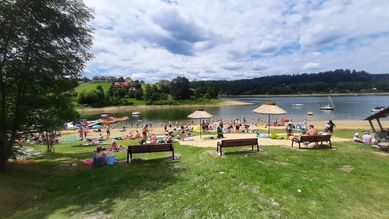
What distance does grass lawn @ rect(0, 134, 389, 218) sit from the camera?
8750mm

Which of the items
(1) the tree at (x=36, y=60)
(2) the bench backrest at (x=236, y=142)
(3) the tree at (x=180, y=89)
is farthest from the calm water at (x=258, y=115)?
(1) the tree at (x=36, y=60)

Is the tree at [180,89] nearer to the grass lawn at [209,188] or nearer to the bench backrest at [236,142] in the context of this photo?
the bench backrest at [236,142]

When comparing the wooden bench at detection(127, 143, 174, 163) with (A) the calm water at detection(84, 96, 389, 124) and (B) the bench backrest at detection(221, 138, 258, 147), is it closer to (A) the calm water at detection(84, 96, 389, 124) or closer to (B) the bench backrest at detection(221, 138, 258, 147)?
(B) the bench backrest at detection(221, 138, 258, 147)

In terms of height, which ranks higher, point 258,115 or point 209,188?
point 209,188

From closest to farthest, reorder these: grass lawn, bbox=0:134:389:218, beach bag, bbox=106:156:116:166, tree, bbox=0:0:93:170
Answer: grass lawn, bbox=0:134:389:218 < tree, bbox=0:0:93:170 < beach bag, bbox=106:156:116:166

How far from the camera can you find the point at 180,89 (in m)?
141

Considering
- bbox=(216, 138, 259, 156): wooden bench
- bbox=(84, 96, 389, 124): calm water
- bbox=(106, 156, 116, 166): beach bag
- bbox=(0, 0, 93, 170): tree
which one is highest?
bbox=(0, 0, 93, 170): tree

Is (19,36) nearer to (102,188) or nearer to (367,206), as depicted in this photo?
(102,188)

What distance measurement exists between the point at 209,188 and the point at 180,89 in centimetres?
13130

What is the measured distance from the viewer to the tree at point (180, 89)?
14038cm

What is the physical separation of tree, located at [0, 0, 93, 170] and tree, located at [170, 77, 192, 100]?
408ft

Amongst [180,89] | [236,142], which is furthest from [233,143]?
[180,89]

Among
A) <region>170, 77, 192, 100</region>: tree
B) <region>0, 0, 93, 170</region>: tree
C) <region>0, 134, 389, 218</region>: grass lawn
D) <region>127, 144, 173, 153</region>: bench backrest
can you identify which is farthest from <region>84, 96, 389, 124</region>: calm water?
<region>0, 0, 93, 170</region>: tree

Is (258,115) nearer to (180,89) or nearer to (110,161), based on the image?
(110,161)
